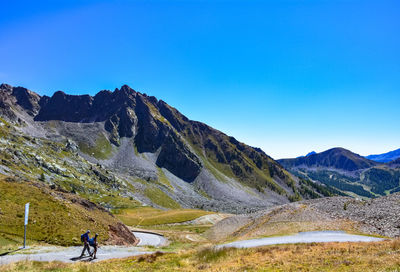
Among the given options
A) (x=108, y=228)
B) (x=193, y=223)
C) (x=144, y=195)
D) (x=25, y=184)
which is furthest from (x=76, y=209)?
(x=144, y=195)

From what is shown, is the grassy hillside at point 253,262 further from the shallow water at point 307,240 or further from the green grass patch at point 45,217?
the green grass patch at point 45,217

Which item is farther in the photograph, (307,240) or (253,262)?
(307,240)

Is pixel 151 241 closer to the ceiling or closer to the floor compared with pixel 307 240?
closer to the floor

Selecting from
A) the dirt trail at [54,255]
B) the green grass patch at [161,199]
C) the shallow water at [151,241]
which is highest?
the dirt trail at [54,255]

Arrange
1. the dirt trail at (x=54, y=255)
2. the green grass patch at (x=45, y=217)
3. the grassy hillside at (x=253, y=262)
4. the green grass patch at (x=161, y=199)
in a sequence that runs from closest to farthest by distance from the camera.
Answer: the grassy hillside at (x=253, y=262) < the dirt trail at (x=54, y=255) < the green grass patch at (x=45, y=217) < the green grass patch at (x=161, y=199)

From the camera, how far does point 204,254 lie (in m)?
24.2

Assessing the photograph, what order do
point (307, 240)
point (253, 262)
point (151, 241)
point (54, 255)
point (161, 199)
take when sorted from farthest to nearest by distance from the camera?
point (161, 199)
point (151, 241)
point (307, 240)
point (54, 255)
point (253, 262)

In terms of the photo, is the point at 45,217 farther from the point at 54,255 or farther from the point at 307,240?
the point at 307,240

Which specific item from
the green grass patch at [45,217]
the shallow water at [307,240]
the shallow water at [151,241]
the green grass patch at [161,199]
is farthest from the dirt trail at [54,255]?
the green grass patch at [161,199]

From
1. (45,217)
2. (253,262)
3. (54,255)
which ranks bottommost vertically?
(54,255)

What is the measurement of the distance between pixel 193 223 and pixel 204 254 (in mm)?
68555

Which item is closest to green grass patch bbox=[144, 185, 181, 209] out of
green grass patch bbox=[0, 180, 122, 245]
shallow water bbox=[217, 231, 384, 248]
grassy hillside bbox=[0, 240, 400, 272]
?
green grass patch bbox=[0, 180, 122, 245]

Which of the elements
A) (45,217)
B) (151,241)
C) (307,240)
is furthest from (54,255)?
(307,240)

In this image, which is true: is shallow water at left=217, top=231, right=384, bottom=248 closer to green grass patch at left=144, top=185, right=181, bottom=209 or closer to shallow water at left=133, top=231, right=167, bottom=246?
shallow water at left=133, top=231, right=167, bottom=246
